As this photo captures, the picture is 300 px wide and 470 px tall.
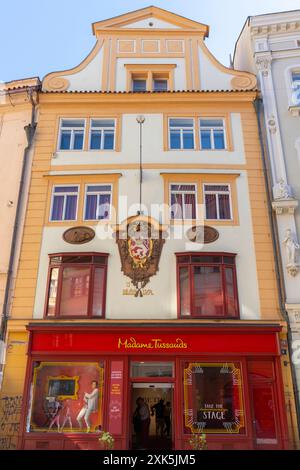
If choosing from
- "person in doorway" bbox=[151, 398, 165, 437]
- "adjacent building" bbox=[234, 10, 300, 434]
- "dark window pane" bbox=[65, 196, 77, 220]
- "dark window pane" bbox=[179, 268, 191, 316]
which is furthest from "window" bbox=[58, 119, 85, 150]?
"person in doorway" bbox=[151, 398, 165, 437]

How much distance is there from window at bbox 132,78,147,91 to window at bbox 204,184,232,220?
5962mm

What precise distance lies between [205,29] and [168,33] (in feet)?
5.82

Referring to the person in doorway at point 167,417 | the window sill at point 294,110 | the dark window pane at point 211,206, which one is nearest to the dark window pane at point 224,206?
the dark window pane at point 211,206

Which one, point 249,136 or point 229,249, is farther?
point 249,136

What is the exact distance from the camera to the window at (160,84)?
18531 mm

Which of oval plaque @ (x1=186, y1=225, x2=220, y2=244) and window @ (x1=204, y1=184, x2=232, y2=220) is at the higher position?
window @ (x1=204, y1=184, x2=232, y2=220)

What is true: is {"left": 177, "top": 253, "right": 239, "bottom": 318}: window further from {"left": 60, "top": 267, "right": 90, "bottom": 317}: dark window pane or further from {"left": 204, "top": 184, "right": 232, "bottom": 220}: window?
{"left": 60, "top": 267, "right": 90, "bottom": 317}: dark window pane

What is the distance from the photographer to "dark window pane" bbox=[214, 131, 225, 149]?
663 inches

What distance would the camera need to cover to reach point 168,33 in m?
19.1

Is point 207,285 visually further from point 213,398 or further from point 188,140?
point 188,140

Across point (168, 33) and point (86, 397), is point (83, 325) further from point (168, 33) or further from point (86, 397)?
point (168, 33)

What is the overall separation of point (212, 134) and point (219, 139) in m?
0.38
